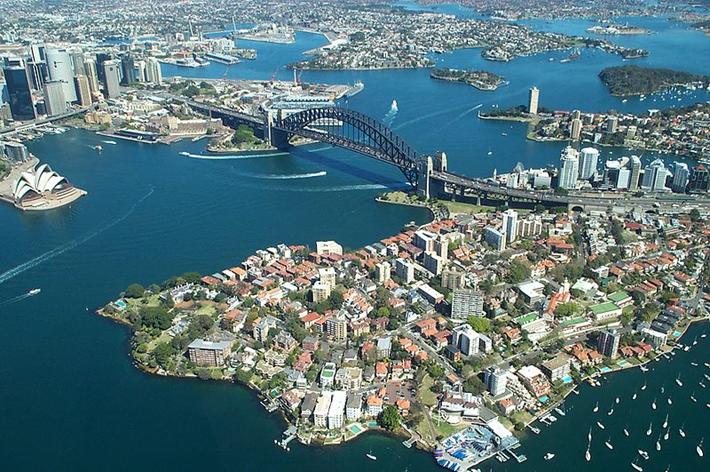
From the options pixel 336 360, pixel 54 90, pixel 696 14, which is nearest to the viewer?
Result: pixel 336 360

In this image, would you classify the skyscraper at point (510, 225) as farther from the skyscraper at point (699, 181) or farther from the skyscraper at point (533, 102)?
the skyscraper at point (533, 102)

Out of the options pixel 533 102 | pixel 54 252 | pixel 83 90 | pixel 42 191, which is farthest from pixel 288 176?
pixel 83 90

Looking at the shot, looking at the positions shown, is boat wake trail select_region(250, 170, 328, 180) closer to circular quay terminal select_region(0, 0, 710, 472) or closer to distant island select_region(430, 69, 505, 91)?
circular quay terminal select_region(0, 0, 710, 472)

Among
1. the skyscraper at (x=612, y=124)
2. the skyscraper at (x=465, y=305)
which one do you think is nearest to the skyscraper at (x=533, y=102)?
the skyscraper at (x=612, y=124)

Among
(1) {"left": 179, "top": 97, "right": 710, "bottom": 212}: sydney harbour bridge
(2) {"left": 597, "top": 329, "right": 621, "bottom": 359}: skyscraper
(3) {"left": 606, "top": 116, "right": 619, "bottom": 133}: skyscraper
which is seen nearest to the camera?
(2) {"left": 597, "top": 329, "right": 621, "bottom": 359}: skyscraper

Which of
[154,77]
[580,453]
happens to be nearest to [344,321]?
[580,453]

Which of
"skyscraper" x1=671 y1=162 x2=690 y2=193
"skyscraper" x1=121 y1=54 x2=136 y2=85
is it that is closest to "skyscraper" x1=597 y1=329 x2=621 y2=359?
"skyscraper" x1=671 y1=162 x2=690 y2=193

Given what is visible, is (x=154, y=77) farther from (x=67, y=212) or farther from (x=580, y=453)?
(x=580, y=453)

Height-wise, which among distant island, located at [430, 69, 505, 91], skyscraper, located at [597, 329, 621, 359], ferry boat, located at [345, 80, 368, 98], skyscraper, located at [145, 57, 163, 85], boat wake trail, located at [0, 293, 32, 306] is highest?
skyscraper, located at [145, 57, 163, 85]
